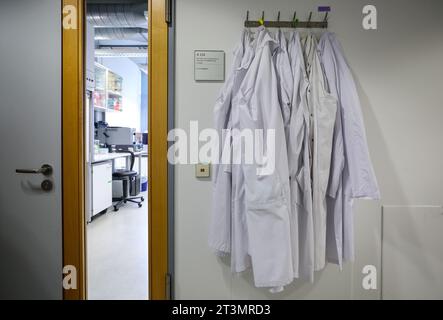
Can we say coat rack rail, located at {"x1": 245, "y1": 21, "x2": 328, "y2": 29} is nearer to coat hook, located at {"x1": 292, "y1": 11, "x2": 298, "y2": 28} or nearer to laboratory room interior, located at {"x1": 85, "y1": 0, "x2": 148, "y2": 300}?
coat hook, located at {"x1": 292, "y1": 11, "x2": 298, "y2": 28}

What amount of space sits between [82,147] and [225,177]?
852 mm

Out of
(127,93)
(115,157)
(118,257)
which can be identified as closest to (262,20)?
(118,257)

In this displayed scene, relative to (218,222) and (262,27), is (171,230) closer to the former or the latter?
(218,222)

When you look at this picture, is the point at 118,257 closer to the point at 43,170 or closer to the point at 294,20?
the point at 43,170

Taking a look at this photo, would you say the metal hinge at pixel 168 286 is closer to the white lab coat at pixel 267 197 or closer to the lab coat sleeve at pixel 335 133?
the white lab coat at pixel 267 197

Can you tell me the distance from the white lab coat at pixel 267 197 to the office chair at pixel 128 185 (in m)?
3.15

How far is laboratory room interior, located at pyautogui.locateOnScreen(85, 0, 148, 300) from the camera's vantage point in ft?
7.06

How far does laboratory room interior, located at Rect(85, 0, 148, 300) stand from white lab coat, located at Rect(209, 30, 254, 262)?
0.86 meters

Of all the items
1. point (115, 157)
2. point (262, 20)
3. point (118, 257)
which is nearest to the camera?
point (262, 20)

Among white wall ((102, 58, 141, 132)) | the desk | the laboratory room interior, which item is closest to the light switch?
the laboratory room interior

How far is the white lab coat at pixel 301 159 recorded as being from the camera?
117 cm

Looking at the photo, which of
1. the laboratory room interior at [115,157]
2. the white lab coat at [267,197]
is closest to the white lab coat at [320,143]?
the white lab coat at [267,197]

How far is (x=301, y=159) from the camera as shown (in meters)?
1.20
